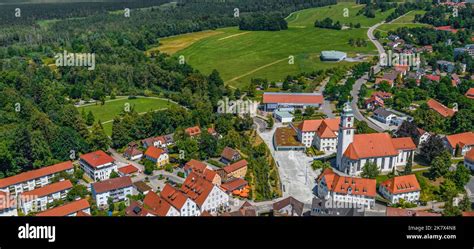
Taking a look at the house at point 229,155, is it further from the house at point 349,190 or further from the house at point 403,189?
the house at point 403,189

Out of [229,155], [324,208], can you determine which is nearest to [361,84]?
[229,155]

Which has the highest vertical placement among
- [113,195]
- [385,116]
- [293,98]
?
[293,98]

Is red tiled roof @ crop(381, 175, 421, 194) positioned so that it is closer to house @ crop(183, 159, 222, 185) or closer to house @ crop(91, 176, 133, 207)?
house @ crop(183, 159, 222, 185)

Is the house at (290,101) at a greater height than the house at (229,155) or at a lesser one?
greater

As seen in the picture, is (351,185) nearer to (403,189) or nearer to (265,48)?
(403,189)

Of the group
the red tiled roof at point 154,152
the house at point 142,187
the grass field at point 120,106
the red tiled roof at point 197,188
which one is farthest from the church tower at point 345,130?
the grass field at point 120,106
